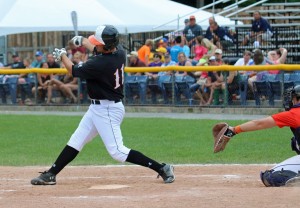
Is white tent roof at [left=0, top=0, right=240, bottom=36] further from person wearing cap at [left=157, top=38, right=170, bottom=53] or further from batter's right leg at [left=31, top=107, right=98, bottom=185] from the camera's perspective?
batter's right leg at [left=31, top=107, right=98, bottom=185]

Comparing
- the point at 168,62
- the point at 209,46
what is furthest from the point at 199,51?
the point at 168,62

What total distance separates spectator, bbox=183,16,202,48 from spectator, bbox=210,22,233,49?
75 cm

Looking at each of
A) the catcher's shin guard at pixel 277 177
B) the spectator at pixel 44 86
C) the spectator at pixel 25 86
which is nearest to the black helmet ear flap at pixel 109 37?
the catcher's shin guard at pixel 277 177

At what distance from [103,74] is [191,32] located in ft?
53.8

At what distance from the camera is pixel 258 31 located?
26156 mm

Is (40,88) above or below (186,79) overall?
below

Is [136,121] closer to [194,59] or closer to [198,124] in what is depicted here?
[198,124]

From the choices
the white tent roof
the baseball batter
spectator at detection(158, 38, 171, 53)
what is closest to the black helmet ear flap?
the baseball batter

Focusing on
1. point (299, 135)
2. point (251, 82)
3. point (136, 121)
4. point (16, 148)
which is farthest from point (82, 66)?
point (251, 82)

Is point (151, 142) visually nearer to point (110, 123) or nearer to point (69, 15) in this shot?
point (110, 123)

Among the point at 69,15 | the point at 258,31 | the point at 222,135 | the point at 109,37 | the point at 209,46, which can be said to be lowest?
the point at 222,135

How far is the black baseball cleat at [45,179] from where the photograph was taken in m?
10.4

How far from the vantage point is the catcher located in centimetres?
949

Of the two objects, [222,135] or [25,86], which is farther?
[25,86]
